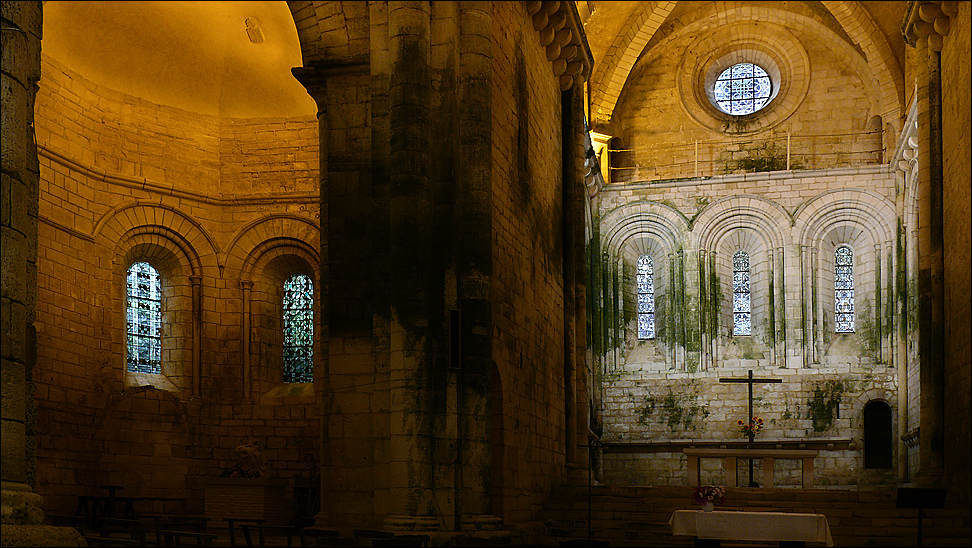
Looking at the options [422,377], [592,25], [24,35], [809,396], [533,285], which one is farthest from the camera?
[592,25]

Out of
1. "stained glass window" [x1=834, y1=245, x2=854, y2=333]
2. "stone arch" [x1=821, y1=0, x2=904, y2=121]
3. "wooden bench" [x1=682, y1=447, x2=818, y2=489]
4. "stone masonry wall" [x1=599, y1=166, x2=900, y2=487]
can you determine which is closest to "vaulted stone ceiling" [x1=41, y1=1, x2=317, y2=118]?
"wooden bench" [x1=682, y1=447, x2=818, y2=489]

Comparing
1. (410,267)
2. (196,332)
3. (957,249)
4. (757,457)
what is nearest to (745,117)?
(957,249)

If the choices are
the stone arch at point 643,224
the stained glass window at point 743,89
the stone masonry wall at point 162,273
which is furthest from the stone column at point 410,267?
the stained glass window at point 743,89

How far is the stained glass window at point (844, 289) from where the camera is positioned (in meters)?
23.4

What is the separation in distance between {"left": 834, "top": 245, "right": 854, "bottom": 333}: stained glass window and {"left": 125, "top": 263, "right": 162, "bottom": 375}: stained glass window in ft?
47.1

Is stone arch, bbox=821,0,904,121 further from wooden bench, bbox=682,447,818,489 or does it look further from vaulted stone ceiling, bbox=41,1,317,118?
vaulted stone ceiling, bbox=41,1,317,118

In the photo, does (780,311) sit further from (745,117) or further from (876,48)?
(876,48)

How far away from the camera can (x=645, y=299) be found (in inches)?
973

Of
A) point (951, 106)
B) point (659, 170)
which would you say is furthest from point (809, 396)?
point (951, 106)

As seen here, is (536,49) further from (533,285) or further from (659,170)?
(659,170)

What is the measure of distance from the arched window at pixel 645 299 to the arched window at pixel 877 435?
498cm

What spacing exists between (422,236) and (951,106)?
866cm

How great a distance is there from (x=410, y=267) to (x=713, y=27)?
17.7m

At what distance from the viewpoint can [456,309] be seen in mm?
11188
